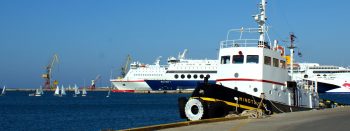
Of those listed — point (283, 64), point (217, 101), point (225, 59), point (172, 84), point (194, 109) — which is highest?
point (172, 84)

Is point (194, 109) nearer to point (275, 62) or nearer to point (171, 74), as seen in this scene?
point (275, 62)

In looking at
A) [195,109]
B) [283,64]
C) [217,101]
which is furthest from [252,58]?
[195,109]

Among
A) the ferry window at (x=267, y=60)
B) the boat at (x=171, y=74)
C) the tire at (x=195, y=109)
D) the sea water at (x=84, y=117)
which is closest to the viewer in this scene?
the tire at (x=195, y=109)

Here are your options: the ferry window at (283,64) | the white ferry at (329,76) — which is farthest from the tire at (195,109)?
the white ferry at (329,76)

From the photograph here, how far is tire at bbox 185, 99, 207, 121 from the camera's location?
1206 inches

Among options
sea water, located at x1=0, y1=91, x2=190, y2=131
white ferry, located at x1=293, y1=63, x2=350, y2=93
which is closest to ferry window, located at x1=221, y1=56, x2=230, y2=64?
sea water, located at x1=0, y1=91, x2=190, y2=131

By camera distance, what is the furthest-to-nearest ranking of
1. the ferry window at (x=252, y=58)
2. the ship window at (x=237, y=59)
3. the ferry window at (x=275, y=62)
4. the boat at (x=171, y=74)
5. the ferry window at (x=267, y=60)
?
the boat at (x=171, y=74)
the ferry window at (x=275, y=62)
the ferry window at (x=267, y=60)
the ship window at (x=237, y=59)
the ferry window at (x=252, y=58)

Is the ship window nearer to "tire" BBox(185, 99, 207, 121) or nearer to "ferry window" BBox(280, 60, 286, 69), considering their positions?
"ferry window" BBox(280, 60, 286, 69)

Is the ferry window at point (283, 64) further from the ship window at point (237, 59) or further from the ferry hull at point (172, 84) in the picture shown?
the ferry hull at point (172, 84)

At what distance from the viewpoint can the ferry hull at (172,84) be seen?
179 meters

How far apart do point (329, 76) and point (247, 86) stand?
138 metres

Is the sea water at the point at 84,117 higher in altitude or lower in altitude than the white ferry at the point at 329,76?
lower

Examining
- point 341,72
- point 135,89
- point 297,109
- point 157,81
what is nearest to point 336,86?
point 341,72

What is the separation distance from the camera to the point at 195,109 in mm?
31031
